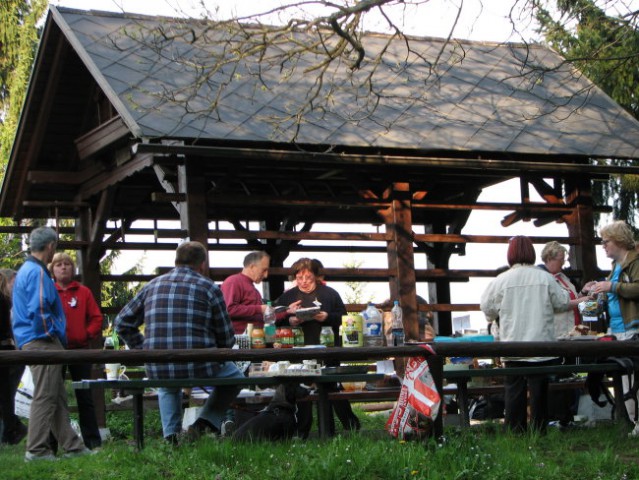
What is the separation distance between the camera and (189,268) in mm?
7883

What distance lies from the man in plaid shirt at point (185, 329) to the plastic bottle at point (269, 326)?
132 cm

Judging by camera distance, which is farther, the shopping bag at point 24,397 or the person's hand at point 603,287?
the shopping bag at point 24,397

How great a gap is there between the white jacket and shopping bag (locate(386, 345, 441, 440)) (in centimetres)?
113

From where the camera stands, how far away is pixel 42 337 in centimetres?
782

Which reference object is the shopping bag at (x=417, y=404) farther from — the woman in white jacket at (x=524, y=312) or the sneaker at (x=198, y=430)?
the sneaker at (x=198, y=430)

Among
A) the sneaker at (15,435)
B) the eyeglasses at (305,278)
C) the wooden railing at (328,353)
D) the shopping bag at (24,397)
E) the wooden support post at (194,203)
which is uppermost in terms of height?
the wooden support post at (194,203)

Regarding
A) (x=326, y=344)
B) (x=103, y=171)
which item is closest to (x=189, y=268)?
(x=326, y=344)

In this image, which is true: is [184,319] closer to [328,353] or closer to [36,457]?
[328,353]

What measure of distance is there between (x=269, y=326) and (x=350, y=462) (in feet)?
8.77

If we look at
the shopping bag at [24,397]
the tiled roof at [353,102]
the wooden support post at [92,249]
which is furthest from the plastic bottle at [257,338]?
the wooden support post at [92,249]

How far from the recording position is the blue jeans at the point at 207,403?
7.69 meters

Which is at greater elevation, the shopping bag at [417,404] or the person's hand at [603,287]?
the person's hand at [603,287]

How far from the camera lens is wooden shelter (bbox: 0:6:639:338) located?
11273 millimetres

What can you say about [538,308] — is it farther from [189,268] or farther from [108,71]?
[108,71]
